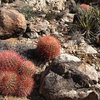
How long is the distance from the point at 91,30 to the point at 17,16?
10.8 ft

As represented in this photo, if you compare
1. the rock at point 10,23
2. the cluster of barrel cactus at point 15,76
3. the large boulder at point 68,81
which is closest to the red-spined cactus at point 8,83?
the cluster of barrel cactus at point 15,76

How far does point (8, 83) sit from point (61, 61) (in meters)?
1.27

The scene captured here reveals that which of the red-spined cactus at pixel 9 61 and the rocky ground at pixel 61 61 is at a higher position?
the red-spined cactus at pixel 9 61

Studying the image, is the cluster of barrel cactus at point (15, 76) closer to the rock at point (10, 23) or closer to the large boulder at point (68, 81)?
the large boulder at point (68, 81)

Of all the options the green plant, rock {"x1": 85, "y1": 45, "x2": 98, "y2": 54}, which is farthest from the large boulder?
the green plant

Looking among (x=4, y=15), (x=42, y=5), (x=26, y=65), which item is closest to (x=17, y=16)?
(x=4, y=15)

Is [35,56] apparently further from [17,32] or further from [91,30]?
[91,30]

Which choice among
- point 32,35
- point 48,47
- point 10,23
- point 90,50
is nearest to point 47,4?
point 32,35

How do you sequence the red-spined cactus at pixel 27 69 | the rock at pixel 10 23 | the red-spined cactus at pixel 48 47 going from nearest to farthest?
the red-spined cactus at pixel 27 69, the red-spined cactus at pixel 48 47, the rock at pixel 10 23

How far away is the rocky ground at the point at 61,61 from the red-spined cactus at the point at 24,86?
0.19 metres

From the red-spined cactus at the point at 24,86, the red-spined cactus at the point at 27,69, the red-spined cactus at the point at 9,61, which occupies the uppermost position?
the red-spined cactus at the point at 9,61

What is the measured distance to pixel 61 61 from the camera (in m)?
3.56

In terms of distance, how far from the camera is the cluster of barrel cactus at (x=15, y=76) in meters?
3.14

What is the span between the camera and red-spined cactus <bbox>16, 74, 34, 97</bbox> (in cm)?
322
